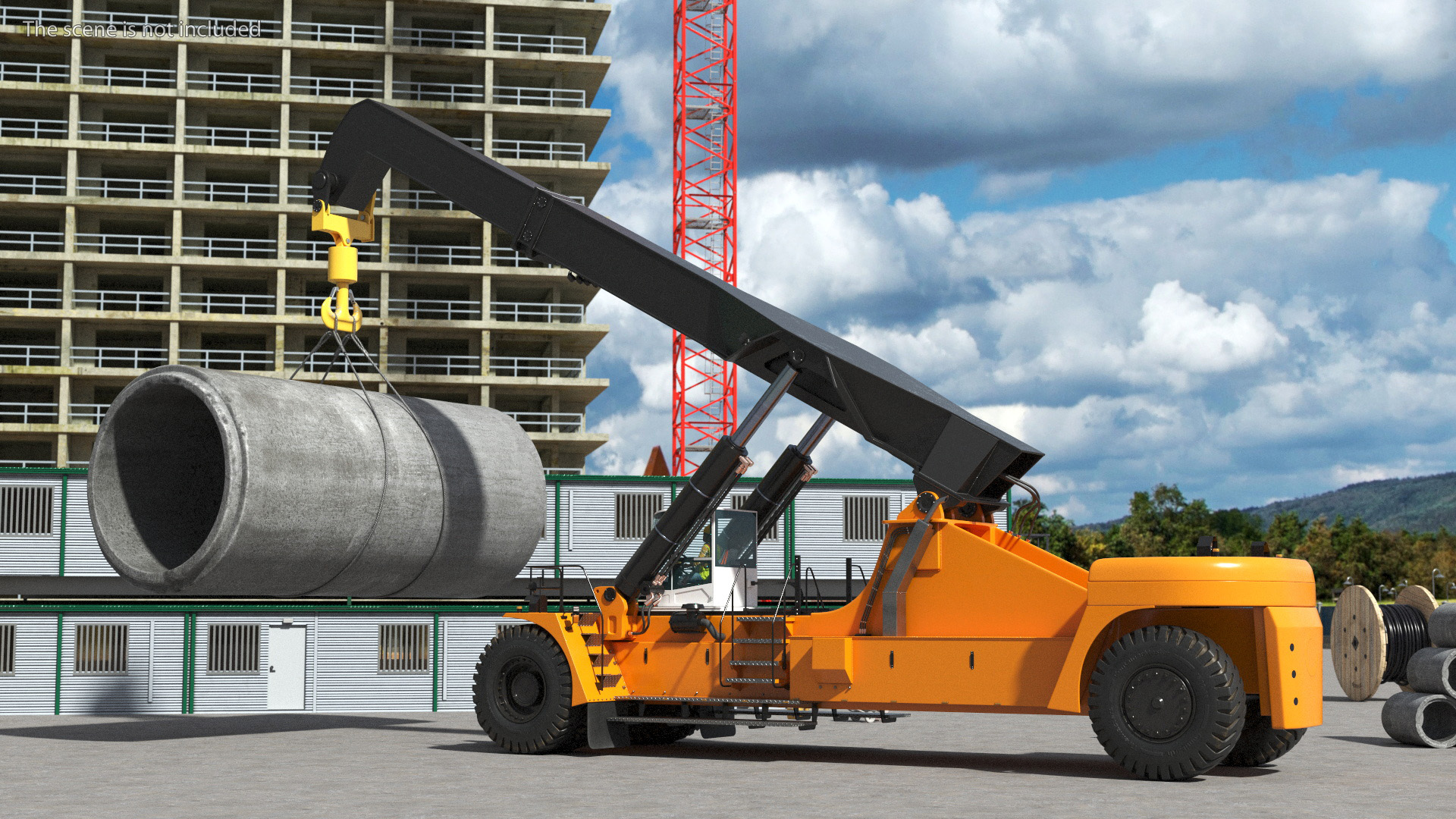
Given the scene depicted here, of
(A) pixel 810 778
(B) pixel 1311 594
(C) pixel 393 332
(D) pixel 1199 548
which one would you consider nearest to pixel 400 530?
(A) pixel 810 778

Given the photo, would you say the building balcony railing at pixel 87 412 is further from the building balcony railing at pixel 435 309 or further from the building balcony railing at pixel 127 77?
the building balcony railing at pixel 127 77

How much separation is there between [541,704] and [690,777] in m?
3.50

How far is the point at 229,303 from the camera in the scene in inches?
3492

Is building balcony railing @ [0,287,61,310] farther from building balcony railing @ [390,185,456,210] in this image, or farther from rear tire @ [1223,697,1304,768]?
rear tire @ [1223,697,1304,768]

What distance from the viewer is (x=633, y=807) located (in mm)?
13664

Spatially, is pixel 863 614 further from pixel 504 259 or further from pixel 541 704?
pixel 504 259

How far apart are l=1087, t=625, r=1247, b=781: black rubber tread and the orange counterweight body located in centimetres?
31

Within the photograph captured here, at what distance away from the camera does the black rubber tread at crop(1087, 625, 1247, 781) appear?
15.3 m

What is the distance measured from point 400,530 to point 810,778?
6216mm

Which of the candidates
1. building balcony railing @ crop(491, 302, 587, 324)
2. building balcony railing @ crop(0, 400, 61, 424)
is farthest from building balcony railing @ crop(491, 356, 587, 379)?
building balcony railing @ crop(0, 400, 61, 424)

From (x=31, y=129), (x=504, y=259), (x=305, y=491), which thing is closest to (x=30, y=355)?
(x=31, y=129)

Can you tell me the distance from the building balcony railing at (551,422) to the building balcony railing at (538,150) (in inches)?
609

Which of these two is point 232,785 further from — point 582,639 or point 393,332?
point 393,332

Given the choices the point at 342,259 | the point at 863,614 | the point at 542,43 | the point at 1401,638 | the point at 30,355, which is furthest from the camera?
the point at 542,43
